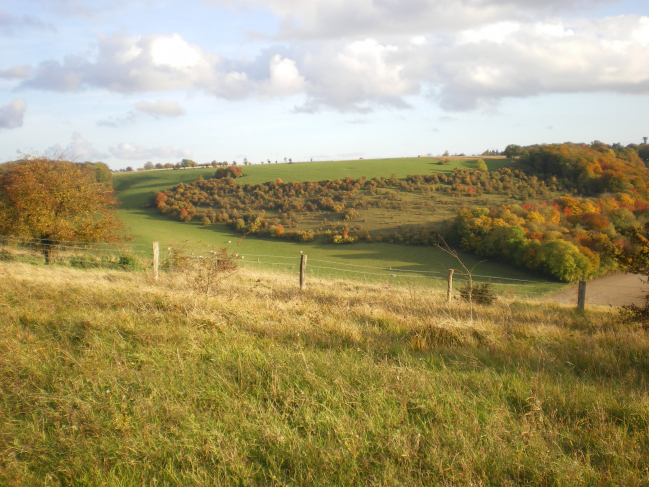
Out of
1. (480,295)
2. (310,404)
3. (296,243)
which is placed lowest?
(296,243)

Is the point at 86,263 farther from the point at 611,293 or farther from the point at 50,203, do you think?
the point at 611,293

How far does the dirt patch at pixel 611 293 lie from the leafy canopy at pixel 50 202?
25725mm

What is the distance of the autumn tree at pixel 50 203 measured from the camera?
21.1m

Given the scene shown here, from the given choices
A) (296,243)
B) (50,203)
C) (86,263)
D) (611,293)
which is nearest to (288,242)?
(296,243)

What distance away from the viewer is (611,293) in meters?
33.4

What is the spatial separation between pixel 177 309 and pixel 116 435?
121 inches

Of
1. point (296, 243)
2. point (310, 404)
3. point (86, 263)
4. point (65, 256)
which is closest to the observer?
point (310, 404)

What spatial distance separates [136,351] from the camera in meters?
4.55

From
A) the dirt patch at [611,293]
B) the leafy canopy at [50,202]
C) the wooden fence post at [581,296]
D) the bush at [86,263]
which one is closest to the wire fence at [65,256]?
the bush at [86,263]

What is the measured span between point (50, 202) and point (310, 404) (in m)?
23.9

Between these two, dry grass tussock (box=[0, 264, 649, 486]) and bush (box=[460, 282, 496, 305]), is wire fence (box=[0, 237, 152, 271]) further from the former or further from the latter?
dry grass tussock (box=[0, 264, 649, 486])

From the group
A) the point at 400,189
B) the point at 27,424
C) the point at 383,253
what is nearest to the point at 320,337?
the point at 27,424

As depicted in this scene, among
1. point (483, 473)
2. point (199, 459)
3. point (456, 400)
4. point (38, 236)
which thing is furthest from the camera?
point (38, 236)

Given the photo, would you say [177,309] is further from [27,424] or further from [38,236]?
[38,236]
